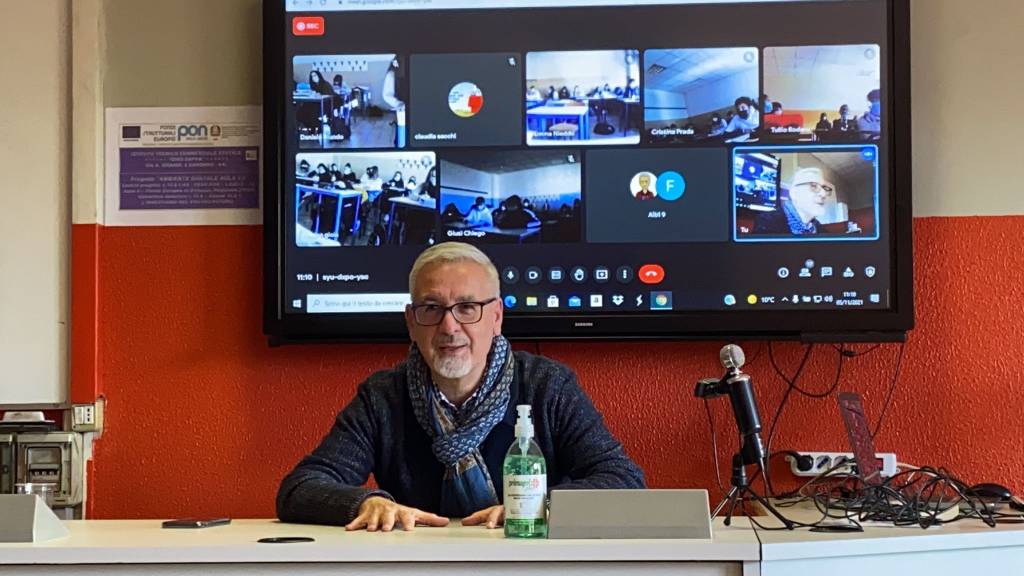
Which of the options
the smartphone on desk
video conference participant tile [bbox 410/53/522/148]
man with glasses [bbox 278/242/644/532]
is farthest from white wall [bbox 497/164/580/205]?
the smartphone on desk

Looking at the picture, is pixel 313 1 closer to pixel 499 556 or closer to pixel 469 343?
pixel 469 343

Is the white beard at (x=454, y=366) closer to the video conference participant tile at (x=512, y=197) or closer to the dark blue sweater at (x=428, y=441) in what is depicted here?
the dark blue sweater at (x=428, y=441)

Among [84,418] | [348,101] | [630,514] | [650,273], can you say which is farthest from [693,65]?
[84,418]

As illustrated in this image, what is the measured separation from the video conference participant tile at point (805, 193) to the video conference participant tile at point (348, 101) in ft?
3.02

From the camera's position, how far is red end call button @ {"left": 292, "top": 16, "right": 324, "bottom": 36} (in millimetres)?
3334

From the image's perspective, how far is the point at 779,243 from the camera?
3221 mm

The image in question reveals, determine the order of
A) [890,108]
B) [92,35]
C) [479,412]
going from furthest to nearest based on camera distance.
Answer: [92,35]
[890,108]
[479,412]

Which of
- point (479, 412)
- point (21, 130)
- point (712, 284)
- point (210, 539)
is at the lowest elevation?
point (210, 539)

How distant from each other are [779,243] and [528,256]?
0.65 meters

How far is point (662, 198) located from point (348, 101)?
0.88 m

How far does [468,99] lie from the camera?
10.8 feet

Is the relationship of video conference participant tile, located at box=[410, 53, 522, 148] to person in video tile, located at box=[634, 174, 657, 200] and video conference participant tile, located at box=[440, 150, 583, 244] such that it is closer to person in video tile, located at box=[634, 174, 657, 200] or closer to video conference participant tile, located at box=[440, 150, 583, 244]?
video conference participant tile, located at box=[440, 150, 583, 244]

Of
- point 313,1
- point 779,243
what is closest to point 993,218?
point 779,243

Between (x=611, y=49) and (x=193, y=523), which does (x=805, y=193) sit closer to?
(x=611, y=49)
